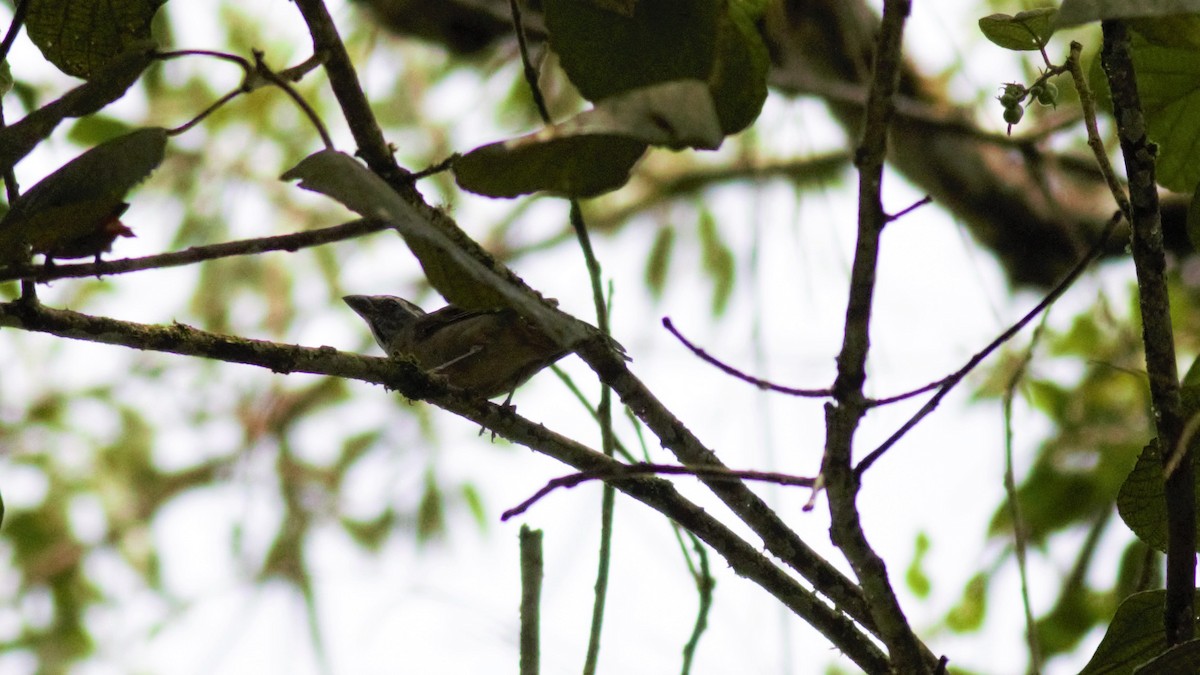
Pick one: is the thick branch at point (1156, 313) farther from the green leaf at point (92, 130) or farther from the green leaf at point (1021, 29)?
the green leaf at point (92, 130)

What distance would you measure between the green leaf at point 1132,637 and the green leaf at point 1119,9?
88cm

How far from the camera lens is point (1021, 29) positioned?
166 cm

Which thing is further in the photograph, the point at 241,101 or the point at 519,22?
the point at 241,101

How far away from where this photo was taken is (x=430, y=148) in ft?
22.9

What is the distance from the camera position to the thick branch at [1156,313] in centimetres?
148

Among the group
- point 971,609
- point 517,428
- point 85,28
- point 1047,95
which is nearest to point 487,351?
point 517,428

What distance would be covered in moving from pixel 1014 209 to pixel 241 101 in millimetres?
4166

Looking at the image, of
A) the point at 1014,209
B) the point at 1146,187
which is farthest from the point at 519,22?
the point at 1014,209

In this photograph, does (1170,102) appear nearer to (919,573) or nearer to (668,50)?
(668,50)

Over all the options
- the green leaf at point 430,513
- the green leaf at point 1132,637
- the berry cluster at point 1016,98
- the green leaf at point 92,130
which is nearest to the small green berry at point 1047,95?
the berry cluster at point 1016,98

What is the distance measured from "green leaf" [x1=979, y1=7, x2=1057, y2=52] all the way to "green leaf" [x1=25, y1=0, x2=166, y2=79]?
125cm

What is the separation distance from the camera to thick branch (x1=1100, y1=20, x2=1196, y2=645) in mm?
1479

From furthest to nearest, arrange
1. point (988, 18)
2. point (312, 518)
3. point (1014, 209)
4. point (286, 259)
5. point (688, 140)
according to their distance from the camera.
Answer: point (286, 259) < point (312, 518) < point (1014, 209) < point (988, 18) < point (688, 140)

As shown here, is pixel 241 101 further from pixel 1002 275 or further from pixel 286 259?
pixel 1002 275
